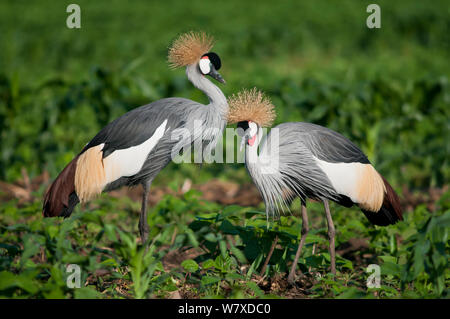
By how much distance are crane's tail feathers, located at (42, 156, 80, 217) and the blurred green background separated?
1.56m

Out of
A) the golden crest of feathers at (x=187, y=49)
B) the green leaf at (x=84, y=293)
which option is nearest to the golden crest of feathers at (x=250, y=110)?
the golden crest of feathers at (x=187, y=49)

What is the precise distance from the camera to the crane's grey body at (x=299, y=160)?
3.71 meters

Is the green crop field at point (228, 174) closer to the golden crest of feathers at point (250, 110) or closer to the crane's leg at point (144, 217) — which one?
the crane's leg at point (144, 217)

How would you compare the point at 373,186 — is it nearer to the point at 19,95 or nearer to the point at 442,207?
the point at 442,207

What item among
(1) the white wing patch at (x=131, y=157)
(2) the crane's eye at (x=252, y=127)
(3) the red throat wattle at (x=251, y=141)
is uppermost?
(2) the crane's eye at (x=252, y=127)

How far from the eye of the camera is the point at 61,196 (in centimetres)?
389

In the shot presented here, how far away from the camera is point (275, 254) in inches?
154

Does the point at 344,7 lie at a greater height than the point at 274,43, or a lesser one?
greater

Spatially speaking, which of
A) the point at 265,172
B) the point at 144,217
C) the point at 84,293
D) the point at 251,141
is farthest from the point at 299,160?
the point at 84,293

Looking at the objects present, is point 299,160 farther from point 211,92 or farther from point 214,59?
point 214,59
